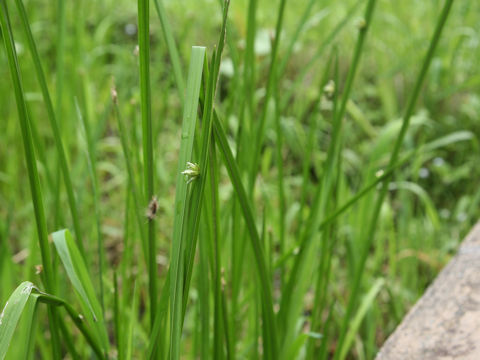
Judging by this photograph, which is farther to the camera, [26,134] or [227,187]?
[227,187]

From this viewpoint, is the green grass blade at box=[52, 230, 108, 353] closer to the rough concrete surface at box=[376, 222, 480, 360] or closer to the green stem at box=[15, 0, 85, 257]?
the green stem at box=[15, 0, 85, 257]

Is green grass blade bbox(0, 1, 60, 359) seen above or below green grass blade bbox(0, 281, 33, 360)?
above

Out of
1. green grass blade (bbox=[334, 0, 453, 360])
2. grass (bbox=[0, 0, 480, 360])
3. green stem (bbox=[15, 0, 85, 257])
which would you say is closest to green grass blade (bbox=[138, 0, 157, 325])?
grass (bbox=[0, 0, 480, 360])

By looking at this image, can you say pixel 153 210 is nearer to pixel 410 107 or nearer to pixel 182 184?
pixel 182 184

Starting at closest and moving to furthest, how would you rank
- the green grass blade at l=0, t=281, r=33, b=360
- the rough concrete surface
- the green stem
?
1. the green grass blade at l=0, t=281, r=33, b=360
2. the green stem
3. the rough concrete surface

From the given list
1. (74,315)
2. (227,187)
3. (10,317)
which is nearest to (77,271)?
(74,315)

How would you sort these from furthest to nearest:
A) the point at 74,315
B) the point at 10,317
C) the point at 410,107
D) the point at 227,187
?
the point at 227,187, the point at 410,107, the point at 74,315, the point at 10,317
